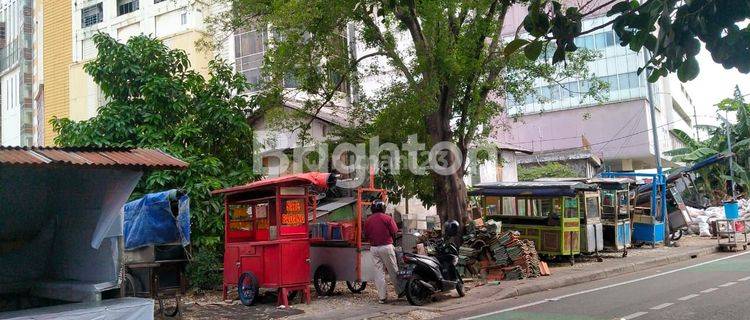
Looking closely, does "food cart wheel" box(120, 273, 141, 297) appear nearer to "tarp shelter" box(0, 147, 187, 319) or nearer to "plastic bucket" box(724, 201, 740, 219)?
"tarp shelter" box(0, 147, 187, 319)

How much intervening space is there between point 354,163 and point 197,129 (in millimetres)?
4510

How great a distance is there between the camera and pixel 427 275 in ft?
37.8

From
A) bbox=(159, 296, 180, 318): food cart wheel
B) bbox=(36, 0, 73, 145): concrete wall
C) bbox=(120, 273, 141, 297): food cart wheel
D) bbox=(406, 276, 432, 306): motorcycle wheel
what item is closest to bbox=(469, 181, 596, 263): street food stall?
bbox=(406, 276, 432, 306): motorcycle wheel

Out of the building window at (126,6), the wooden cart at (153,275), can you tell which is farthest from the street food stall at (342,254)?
the building window at (126,6)

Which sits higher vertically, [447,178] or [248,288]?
[447,178]

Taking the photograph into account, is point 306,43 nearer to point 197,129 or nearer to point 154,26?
point 197,129

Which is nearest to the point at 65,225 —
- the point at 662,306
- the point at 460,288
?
the point at 460,288

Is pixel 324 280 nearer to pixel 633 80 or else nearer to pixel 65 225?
pixel 65 225

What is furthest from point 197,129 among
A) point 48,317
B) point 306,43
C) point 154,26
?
point 154,26

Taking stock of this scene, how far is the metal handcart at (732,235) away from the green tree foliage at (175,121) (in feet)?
50.6

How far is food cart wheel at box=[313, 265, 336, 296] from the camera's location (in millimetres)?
12537

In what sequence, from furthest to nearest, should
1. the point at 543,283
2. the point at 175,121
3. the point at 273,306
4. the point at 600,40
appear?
the point at 600,40 → the point at 175,121 → the point at 543,283 → the point at 273,306

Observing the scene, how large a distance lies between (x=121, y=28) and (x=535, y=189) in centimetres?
2536

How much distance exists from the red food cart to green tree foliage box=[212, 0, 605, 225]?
3.89 metres
